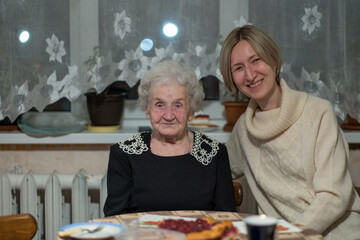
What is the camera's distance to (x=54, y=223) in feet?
8.22

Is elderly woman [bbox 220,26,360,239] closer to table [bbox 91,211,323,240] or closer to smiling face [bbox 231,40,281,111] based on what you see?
smiling face [bbox 231,40,281,111]

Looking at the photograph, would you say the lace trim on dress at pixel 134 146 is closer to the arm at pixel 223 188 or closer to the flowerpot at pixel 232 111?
the arm at pixel 223 188

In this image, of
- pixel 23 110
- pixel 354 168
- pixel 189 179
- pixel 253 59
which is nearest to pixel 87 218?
pixel 23 110

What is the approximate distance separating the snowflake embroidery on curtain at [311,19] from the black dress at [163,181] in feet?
2.93

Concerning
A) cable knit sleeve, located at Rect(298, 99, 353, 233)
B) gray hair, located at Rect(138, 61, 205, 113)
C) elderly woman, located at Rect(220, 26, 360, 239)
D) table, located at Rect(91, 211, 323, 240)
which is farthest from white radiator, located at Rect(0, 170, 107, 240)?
cable knit sleeve, located at Rect(298, 99, 353, 233)

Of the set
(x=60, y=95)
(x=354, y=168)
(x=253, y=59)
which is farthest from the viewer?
(x=354, y=168)

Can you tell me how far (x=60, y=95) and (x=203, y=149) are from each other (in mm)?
844

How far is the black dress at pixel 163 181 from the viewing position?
1.89 meters

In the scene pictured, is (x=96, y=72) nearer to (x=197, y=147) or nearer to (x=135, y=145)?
(x=135, y=145)

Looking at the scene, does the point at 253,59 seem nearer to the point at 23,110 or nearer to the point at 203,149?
the point at 203,149

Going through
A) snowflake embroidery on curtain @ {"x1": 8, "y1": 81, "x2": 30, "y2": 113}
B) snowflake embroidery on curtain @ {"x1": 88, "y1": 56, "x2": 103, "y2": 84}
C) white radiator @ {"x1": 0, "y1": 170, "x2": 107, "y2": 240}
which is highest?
snowflake embroidery on curtain @ {"x1": 88, "y1": 56, "x2": 103, "y2": 84}

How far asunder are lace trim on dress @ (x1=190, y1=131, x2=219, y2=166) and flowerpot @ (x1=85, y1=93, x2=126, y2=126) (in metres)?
0.70

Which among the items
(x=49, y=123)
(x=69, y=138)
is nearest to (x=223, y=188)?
(x=69, y=138)

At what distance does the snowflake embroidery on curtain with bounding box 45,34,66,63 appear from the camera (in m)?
2.46
